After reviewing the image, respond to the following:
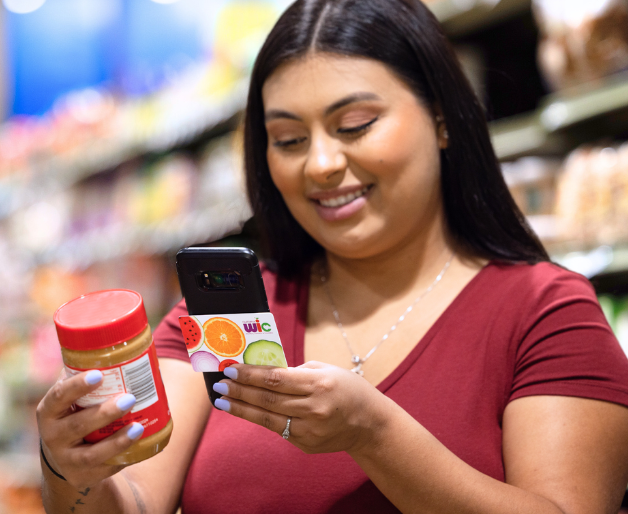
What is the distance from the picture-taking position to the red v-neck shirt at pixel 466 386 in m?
0.97

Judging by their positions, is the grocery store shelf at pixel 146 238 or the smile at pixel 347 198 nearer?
the smile at pixel 347 198

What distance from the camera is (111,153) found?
3.20 meters

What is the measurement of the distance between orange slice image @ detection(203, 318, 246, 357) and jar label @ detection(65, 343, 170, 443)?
74mm

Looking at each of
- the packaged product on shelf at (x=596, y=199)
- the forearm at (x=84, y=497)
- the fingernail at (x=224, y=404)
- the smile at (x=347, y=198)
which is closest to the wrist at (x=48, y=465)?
the forearm at (x=84, y=497)

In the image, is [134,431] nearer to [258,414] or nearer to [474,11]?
[258,414]

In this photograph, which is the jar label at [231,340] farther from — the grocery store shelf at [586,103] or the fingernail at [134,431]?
the grocery store shelf at [586,103]

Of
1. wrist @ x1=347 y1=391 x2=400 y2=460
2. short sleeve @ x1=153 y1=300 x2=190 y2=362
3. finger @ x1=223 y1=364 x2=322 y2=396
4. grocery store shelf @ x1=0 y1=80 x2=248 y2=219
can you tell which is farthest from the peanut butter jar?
grocery store shelf @ x1=0 y1=80 x2=248 y2=219

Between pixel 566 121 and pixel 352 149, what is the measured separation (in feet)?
2.49

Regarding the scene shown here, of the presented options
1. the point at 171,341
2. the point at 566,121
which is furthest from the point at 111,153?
the point at 566,121

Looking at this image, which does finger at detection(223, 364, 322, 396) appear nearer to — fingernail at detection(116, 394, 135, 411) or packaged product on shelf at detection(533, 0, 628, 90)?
fingernail at detection(116, 394, 135, 411)

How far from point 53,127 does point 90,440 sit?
3.45m

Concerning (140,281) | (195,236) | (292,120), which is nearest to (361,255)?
(292,120)

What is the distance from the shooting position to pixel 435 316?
1.16 metres

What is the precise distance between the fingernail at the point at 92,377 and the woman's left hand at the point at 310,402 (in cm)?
15
